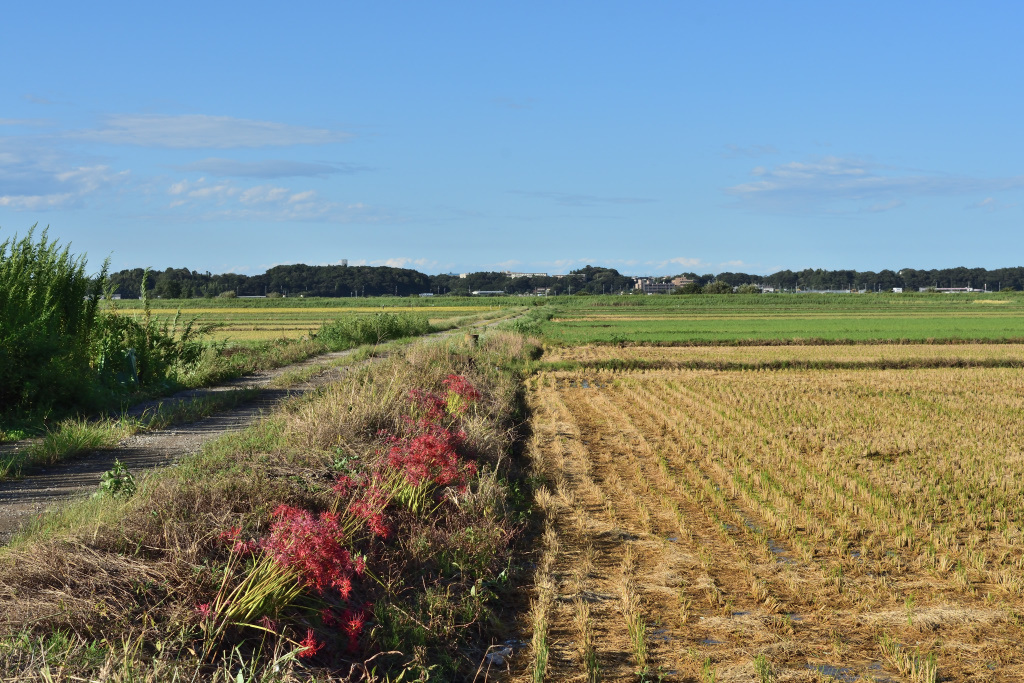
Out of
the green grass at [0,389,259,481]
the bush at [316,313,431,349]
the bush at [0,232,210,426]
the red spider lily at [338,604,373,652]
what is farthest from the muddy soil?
the bush at [316,313,431,349]

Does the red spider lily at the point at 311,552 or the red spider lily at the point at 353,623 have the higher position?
the red spider lily at the point at 311,552

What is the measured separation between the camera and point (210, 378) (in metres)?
19.2

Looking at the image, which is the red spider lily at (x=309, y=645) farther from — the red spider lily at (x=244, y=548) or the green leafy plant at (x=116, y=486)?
the green leafy plant at (x=116, y=486)

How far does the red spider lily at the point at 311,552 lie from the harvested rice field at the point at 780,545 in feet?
4.66

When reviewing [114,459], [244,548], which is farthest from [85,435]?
[244,548]

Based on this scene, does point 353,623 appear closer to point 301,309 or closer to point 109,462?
point 109,462

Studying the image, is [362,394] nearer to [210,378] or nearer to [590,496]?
[590,496]

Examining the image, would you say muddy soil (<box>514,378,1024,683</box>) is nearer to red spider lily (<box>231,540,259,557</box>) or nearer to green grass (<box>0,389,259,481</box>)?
red spider lily (<box>231,540,259,557</box>)

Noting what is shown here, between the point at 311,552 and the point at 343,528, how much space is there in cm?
126

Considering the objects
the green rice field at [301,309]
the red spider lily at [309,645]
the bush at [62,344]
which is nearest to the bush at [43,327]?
the bush at [62,344]

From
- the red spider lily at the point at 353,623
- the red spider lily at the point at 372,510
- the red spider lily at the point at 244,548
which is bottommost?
the red spider lily at the point at 353,623

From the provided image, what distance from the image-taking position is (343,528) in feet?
21.6

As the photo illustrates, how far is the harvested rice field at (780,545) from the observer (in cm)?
592

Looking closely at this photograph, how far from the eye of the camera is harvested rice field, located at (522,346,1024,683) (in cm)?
592
